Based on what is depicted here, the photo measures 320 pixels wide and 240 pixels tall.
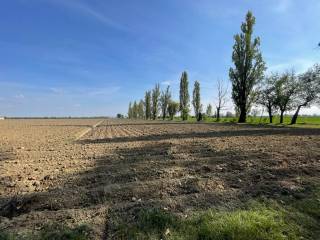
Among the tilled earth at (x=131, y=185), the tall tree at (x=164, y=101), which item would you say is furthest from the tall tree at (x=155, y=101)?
the tilled earth at (x=131, y=185)

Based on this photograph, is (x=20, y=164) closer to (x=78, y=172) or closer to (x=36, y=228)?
(x=78, y=172)

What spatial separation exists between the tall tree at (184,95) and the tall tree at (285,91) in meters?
29.7

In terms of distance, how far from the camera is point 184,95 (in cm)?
6862

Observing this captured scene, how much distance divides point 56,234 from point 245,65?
39657mm

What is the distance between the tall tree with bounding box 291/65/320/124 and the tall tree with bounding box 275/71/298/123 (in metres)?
1.15

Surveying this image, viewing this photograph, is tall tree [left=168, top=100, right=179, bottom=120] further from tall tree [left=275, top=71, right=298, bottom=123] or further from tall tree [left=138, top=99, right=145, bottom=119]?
tall tree [left=275, top=71, right=298, bottom=123]

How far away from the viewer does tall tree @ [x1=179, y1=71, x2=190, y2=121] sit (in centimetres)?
6862

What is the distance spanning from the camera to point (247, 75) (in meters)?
39.4

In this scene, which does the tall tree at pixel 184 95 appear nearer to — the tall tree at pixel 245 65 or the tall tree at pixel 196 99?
the tall tree at pixel 196 99

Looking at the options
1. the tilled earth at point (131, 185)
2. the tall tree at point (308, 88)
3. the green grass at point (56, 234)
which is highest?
the tall tree at point (308, 88)

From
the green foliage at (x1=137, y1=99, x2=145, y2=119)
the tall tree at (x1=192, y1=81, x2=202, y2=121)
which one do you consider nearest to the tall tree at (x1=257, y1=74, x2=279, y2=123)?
the tall tree at (x1=192, y1=81, x2=202, y2=121)

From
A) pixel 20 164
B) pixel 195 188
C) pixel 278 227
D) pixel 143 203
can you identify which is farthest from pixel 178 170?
pixel 20 164

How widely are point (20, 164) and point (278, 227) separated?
774cm

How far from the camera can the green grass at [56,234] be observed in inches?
141
